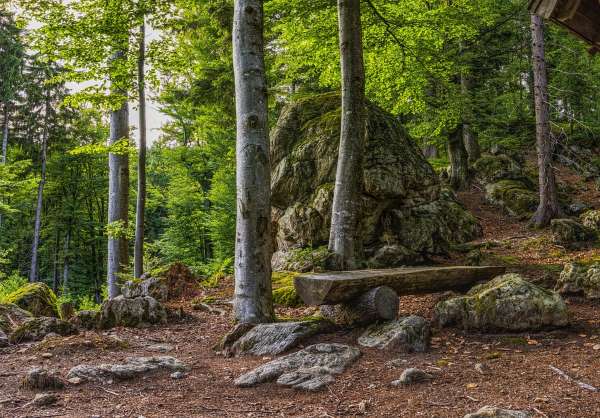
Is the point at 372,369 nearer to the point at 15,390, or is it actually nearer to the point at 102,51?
the point at 15,390

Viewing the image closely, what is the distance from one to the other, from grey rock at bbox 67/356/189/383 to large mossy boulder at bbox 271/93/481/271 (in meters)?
4.78

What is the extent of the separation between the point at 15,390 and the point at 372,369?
339 cm

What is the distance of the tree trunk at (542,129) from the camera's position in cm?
1236

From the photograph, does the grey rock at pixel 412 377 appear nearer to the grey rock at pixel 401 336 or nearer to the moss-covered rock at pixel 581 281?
the grey rock at pixel 401 336

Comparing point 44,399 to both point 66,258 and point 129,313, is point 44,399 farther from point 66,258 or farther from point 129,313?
point 66,258

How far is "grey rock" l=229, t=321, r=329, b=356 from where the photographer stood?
4945mm

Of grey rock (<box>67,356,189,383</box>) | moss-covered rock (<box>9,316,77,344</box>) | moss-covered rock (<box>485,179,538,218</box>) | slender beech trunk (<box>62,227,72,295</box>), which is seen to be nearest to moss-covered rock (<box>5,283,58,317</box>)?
moss-covered rock (<box>9,316,77,344</box>)

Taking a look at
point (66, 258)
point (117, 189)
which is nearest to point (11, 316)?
point (117, 189)

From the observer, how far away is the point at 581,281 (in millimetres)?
6641

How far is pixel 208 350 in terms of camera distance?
545 cm

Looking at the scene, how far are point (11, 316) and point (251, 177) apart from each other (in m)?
5.18

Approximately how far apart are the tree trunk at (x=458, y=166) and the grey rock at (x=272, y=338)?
14.7m

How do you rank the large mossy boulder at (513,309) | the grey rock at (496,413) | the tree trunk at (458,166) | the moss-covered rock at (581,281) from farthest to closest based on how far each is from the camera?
the tree trunk at (458,166) < the moss-covered rock at (581,281) < the large mossy boulder at (513,309) < the grey rock at (496,413)

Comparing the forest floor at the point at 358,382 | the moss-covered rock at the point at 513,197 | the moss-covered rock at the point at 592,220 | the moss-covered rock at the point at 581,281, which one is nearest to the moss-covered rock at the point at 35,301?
the forest floor at the point at 358,382
